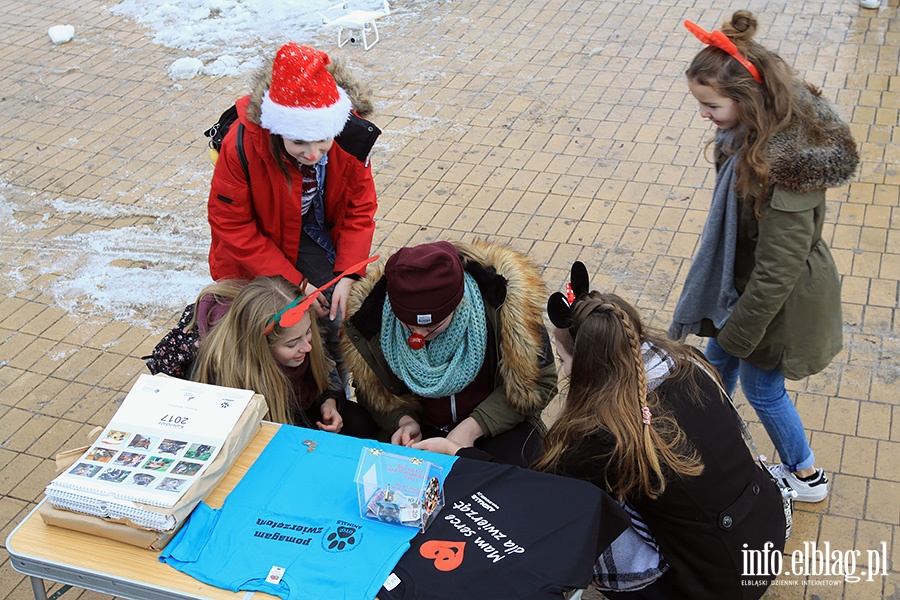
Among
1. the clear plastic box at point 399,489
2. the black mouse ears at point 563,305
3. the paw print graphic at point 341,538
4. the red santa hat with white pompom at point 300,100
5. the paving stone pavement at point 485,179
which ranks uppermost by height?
the red santa hat with white pompom at point 300,100

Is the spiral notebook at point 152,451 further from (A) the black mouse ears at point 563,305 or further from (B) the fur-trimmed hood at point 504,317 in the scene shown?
(A) the black mouse ears at point 563,305

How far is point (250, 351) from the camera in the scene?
3.03 metres

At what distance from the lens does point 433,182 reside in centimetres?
591

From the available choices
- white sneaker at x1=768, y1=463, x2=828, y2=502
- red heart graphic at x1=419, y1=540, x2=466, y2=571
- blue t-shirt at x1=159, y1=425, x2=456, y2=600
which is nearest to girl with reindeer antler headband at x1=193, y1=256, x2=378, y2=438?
blue t-shirt at x1=159, y1=425, x2=456, y2=600

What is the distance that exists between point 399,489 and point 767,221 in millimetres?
1579

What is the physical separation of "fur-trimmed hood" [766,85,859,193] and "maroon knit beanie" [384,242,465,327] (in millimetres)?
1125

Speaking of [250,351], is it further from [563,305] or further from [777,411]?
[777,411]

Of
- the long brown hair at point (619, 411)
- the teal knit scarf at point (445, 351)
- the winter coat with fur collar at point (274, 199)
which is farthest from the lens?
the winter coat with fur collar at point (274, 199)

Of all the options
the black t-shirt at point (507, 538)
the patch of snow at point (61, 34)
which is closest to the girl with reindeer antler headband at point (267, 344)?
the black t-shirt at point (507, 538)

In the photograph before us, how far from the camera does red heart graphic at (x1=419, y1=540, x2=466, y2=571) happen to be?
226 cm

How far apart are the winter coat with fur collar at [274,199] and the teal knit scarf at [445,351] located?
640 millimetres

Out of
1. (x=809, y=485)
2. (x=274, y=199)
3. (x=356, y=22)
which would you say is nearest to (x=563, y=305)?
(x=274, y=199)

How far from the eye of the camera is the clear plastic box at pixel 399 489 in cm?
236

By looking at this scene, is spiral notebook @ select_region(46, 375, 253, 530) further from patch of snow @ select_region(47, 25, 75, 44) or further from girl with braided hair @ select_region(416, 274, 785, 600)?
patch of snow @ select_region(47, 25, 75, 44)
